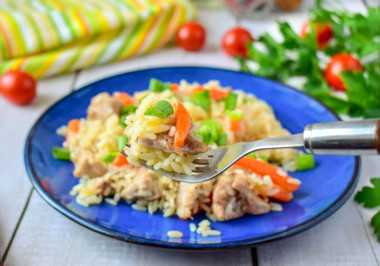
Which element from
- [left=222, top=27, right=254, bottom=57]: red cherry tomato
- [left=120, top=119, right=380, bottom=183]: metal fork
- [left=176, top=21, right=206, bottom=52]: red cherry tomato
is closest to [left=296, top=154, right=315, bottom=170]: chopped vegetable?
[left=120, top=119, right=380, bottom=183]: metal fork

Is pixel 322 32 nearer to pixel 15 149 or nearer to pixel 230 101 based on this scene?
pixel 230 101

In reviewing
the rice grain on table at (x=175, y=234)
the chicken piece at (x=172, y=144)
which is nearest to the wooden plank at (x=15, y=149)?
the rice grain on table at (x=175, y=234)

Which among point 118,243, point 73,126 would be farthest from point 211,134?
point 73,126

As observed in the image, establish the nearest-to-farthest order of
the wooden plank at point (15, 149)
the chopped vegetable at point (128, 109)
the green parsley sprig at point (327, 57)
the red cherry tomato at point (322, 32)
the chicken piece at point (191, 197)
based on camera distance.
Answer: the chicken piece at point (191, 197) < the wooden plank at point (15, 149) < the chopped vegetable at point (128, 109) < the green parsley sprig at point (327, 57) < the red cherry tomato at point (322, 32)

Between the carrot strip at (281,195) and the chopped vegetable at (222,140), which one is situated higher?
the chopped vegetable at (222,140)

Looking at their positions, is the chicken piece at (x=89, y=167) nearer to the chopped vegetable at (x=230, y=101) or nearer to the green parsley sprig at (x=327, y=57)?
the chopped vegetable at (x=230, y=101)

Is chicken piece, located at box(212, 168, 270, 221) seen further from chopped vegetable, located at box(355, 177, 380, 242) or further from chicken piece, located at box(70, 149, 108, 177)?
chicken piece, located at box(70, 149, 108, 177)
